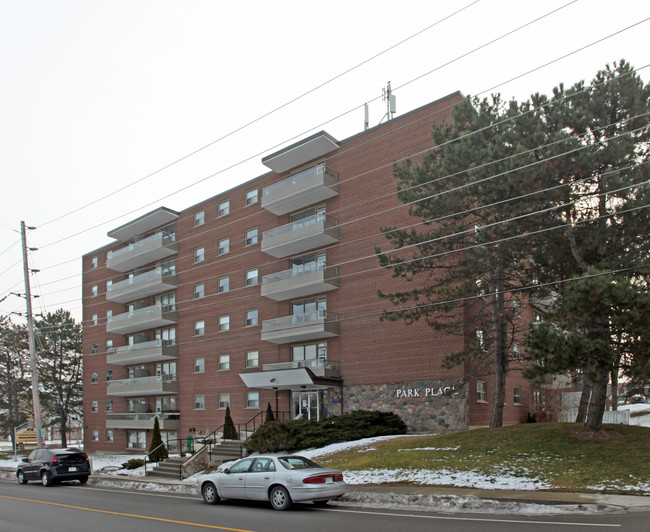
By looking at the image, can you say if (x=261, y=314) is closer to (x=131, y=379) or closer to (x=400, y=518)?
(x=131, y=379)

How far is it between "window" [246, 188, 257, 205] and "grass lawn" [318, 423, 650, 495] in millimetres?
20939

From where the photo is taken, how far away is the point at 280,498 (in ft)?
47.9

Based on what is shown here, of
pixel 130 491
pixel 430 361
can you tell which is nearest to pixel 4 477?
pixel 130 491

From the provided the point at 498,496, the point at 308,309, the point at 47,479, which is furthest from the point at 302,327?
the point at 498,496

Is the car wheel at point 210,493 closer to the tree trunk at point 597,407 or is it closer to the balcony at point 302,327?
the tree trunk at point 597,407

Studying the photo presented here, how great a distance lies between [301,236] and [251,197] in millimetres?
7814

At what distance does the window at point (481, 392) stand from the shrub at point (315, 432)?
4558mm

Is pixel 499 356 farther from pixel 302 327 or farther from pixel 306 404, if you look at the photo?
pixel 306 404

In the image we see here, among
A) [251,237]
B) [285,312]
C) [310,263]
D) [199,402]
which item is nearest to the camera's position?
[310,263]

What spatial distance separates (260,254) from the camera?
125 feet

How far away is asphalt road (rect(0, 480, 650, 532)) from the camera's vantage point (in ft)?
36.0

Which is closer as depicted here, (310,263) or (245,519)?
(245,519)

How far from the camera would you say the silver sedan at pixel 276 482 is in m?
14.4

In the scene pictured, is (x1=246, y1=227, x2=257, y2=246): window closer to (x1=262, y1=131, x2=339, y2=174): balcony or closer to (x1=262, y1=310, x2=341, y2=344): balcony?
(x1=262, y1=131, x2=339, y2=174): balcony
